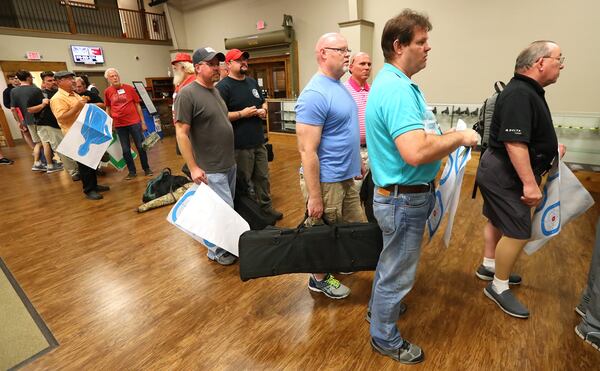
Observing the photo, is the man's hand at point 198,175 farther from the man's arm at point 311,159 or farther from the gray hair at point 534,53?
the gray hair at point 534,53

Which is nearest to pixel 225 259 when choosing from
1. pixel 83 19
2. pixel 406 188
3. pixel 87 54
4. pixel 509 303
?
pixel 406 188

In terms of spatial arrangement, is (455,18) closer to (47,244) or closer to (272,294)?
(272,294)

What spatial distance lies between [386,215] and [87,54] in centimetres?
1077

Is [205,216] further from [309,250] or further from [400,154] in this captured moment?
[400,154]

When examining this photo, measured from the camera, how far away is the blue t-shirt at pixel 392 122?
1.04m

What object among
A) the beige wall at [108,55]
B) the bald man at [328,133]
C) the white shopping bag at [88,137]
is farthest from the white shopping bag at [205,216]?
the beige wall at [108,55]

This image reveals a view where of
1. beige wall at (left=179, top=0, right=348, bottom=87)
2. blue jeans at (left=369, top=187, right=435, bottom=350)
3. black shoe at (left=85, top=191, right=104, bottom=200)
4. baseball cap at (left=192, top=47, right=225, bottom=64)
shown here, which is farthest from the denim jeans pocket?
beige wall at (left=179, top=0, right=348, bottom=87)

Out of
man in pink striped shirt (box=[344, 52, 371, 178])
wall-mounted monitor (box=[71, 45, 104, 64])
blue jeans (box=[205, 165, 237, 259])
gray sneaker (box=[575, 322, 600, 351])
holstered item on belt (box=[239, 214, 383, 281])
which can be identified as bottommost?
gray sneaker (box=[575, 322, 600, 351])

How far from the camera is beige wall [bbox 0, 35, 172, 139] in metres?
7.92

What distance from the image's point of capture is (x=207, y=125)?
2.01 m

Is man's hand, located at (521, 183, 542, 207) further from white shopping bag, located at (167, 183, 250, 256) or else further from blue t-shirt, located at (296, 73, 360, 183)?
white shopping bag, located at (167, 183, 250, 256)

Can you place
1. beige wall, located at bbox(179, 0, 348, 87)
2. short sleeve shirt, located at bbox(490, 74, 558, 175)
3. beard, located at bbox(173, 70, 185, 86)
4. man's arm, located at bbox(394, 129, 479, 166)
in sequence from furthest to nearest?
beige wall, located at bbox(179, 0, 348, 87) < beard, located at bbox(173, 70, 185, 86) < short sleeve shirt, located at bbox(490, 74, 558, 175) < man's arm, located at bbox(394, 129, 479, 166)

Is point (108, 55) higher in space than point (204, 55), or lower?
higher

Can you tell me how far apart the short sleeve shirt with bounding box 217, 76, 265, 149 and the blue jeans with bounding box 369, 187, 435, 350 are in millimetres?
1567
